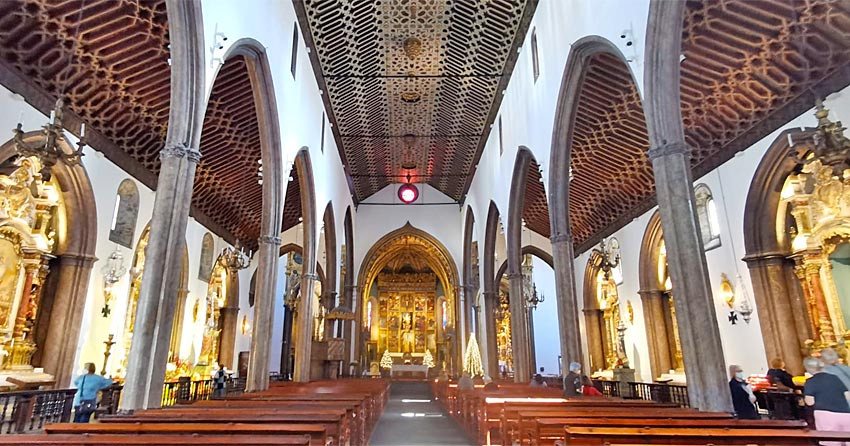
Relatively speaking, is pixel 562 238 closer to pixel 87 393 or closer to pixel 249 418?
pixel 249 418

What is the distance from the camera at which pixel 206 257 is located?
50.9ft

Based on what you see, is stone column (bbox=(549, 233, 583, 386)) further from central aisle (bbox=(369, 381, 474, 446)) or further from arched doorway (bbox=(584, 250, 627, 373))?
arched doorway (bbox=(584, 250, 627, 373))

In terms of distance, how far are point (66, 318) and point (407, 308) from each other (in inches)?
837

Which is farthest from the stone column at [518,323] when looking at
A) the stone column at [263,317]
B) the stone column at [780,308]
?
the stone column at [263,317]

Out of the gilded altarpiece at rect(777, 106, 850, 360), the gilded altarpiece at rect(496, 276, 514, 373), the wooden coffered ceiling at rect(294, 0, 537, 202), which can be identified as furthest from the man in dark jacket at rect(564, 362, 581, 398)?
the gilded altarpiece at rect(496, 276, 514, 373)

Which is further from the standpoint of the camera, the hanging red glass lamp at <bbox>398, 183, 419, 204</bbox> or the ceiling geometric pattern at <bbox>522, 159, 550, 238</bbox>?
the hanging red glass lamp at <bbox>398, 183, 419, 204</bbox>

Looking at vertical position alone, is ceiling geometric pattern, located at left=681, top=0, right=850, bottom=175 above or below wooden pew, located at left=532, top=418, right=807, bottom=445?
above

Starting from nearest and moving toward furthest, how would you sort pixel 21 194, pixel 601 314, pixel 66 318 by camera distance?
pixel 21 194 → pixel 66 318 → pixel 601 314

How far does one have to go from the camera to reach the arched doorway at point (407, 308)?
26.1m

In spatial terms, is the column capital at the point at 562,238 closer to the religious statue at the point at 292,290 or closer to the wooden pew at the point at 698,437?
the wooden pew at the point at 698,437

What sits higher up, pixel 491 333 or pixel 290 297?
pixel 290 297

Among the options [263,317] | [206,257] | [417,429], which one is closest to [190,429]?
[417,429]

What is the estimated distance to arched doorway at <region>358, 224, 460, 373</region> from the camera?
26078 mm

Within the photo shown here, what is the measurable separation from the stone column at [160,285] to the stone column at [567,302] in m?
6.84
